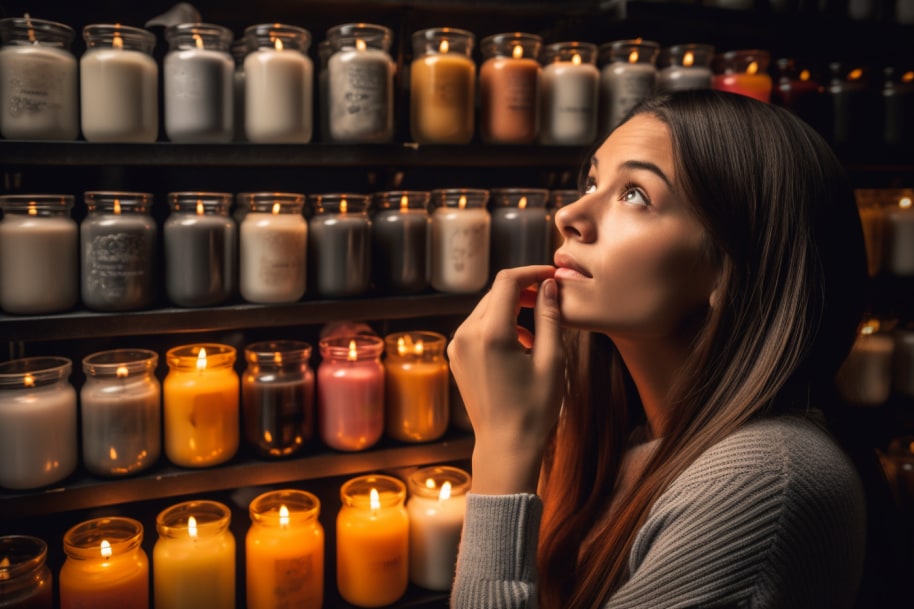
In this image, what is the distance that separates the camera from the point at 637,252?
935 millimetres

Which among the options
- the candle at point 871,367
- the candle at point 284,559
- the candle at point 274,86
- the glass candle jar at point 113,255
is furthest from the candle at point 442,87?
the candle at point 871,367

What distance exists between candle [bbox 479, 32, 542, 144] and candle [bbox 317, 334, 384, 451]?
55 centimetres

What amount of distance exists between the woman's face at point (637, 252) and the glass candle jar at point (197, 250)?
731 mm

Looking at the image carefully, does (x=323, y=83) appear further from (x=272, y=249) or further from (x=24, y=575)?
(x=24, y=575)

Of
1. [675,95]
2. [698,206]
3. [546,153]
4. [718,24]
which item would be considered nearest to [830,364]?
[698,206]

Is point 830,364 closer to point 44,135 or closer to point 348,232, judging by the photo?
point 348,232

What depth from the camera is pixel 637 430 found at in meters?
1.21

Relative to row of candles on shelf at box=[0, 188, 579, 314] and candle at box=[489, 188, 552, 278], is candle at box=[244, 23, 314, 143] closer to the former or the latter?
row of candles on shelf at box=[0, 188, 579, 314]

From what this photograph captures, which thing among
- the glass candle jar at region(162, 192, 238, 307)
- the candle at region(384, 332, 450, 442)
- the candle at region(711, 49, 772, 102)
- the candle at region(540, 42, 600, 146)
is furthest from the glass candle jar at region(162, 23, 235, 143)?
the candle at region(711, 49, 772, 102)

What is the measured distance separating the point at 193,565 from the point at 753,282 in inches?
44.4

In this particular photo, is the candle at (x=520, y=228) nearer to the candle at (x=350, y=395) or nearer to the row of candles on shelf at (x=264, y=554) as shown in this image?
the candle at (x=350, y=395)

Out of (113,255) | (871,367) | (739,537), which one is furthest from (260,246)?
(871,367)

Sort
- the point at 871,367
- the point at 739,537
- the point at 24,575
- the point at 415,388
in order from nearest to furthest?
the point at 739,537
the point at 24,575
the point at 415,388
the point at 871,367

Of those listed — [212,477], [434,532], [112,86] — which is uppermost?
[112,86]
